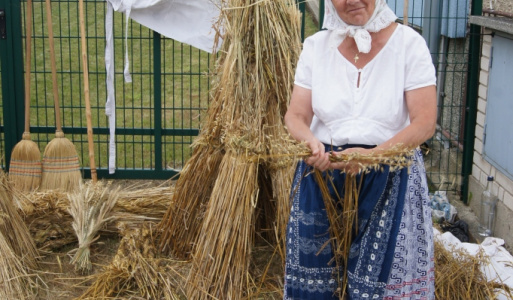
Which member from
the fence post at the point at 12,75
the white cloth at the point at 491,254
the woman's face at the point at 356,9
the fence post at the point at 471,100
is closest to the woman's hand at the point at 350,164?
the woman's face at the point at 356,9

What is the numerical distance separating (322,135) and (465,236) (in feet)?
8.31

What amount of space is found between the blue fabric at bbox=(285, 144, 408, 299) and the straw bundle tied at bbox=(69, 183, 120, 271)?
76.0 inches

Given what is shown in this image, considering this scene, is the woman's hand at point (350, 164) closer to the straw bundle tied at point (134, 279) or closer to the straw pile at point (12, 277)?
the straw bundle tied at point (134, 279)

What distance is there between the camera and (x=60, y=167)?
5.81 m

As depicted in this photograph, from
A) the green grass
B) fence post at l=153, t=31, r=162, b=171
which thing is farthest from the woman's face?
the green grass

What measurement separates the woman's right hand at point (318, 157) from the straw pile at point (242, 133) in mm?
1033

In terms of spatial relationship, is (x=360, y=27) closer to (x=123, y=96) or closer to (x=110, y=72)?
(x=110, y=72)

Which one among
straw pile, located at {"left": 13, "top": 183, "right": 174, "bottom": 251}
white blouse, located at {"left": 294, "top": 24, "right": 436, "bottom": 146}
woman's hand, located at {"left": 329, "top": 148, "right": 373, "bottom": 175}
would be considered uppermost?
white blouse, located at {"left": 294, "top": 24, "right": 436, "bottom": 146}

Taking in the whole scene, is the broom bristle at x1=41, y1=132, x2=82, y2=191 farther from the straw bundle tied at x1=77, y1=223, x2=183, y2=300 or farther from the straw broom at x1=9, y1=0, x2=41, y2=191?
the straw bundle tied at x1=77, y1=223, x2=183, y2=300

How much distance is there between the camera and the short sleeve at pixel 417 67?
2.93 meters

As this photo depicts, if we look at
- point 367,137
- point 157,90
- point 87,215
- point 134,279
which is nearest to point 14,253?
point 87,215

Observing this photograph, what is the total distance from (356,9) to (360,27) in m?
0.07

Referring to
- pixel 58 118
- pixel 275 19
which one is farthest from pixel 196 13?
pixel 275 19

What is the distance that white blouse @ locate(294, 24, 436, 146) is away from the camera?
2953mm
